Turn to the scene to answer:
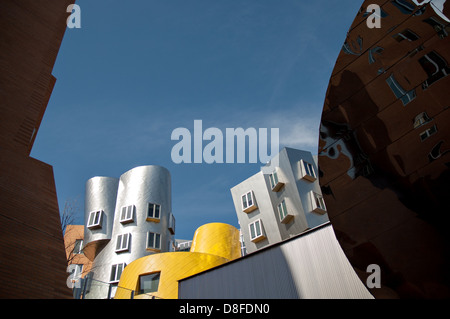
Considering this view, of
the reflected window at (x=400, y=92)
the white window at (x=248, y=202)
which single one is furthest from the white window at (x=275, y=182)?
the reflected window at (x=400, y=92)

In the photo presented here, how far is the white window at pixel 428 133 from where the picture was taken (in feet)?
22.1

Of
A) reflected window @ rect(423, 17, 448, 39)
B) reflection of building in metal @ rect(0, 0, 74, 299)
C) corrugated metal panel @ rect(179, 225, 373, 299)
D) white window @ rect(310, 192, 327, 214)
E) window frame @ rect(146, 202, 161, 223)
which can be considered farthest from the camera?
window frame @ rect(146, 202, 161, 223)

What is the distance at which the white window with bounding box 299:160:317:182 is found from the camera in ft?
88.8

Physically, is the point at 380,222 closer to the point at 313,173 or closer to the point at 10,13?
the point at 10,13

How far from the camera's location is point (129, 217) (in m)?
30.0

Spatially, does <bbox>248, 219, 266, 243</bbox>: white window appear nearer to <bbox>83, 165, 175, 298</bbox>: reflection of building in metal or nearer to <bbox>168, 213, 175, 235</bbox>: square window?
<bbox>168, 213, 175, 235</bbox>: square window

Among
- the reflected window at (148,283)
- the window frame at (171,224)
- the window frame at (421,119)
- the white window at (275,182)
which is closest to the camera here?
the window frame at (421,119)

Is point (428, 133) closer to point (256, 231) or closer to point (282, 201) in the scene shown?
point (282, 201)

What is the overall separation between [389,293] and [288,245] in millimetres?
6629

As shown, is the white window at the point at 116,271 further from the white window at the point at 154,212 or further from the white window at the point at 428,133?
the white window at the point at 428,133
